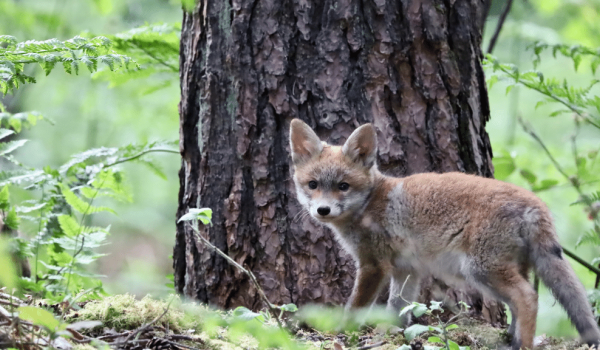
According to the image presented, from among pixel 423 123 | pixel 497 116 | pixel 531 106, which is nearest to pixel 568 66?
pixel 531 106

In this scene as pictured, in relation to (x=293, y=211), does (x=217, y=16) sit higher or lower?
higher

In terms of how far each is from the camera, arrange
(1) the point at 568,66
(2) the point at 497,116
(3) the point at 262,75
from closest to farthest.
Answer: (3) the point at 262,75, (1) the point at 568,66, (2) the point at 497,116

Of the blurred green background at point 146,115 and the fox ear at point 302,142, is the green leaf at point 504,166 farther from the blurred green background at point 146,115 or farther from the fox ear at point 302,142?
the fox ear at point 302,142

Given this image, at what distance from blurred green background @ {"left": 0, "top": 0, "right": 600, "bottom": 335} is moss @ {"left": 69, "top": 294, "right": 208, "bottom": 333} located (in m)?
1.40

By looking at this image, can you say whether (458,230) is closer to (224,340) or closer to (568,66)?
(224,340)

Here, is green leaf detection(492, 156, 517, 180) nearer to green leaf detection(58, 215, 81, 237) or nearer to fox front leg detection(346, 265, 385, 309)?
fox front leg detection(346, 265, 385, 309)

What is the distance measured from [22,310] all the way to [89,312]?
4.16ft

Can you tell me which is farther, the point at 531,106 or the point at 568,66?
the point at 531,106

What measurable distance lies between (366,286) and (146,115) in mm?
7200

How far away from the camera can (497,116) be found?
1379 centimetres

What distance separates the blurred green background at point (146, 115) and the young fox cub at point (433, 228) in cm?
90

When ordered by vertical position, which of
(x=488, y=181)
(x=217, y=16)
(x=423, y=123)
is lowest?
(x=488, y=181)

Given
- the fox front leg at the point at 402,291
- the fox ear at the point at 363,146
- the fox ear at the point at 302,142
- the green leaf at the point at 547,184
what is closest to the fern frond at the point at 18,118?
the fox ear at the point at 302,142

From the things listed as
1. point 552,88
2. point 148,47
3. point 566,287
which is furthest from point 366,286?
point 148,47
